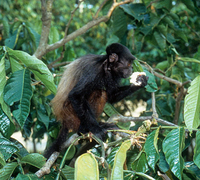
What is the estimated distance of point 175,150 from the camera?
5.90 feet

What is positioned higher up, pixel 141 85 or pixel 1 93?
pixel 1 93

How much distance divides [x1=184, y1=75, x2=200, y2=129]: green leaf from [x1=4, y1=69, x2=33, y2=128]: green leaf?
3.87ft

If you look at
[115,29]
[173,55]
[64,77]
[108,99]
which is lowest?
[108,99]

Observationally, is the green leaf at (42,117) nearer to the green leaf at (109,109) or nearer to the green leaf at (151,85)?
the green leaf at (109,109)

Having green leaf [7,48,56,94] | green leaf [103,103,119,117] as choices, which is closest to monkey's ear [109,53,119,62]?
green leaf [103,103,119,117]

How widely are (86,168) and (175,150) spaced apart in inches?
28.7

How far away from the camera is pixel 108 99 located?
382 centimetres

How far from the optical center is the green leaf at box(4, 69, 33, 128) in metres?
1.90

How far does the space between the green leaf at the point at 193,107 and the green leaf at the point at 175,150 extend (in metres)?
0.15

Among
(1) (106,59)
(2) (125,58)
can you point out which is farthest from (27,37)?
(2) (125,58)

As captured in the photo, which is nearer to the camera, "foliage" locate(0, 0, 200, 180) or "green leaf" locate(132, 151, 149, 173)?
"foliage" locate(0, 0, 200, 180)

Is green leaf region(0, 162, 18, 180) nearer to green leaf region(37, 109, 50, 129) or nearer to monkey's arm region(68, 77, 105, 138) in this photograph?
green leaf region(37, 109, 50, 129)

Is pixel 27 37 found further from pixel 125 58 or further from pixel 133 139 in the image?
pixel 133 139

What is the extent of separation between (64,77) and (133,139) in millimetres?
1989
